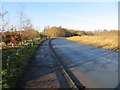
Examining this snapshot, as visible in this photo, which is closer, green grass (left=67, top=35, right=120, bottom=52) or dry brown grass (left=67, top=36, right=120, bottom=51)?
green grass (left=67, top=35, right=120, bottom=52)

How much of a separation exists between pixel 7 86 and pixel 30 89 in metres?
0.92

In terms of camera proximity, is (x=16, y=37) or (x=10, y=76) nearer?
(x=10, y=76)

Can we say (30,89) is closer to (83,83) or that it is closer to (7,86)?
(7,86)

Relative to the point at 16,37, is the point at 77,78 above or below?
below

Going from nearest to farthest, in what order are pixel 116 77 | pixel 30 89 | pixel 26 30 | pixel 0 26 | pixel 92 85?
pixel 30 89
pixel 92 85
pixel 116 77
pixel 0 26
pixel 26 30

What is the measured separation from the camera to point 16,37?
23562 millimetres

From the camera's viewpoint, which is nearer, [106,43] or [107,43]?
[107,43]

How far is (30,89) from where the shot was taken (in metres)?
5.11

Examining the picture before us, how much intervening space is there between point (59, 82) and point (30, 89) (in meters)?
1.35

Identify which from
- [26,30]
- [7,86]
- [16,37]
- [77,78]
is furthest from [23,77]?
[26,30]

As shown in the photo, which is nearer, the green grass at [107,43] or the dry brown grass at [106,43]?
the green grass at [107,43]

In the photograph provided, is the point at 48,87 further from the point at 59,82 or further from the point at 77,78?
the point at 77,78

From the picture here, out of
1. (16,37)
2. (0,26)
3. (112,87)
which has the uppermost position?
(0,26)

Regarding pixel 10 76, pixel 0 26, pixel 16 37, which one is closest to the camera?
pixel 10 76
